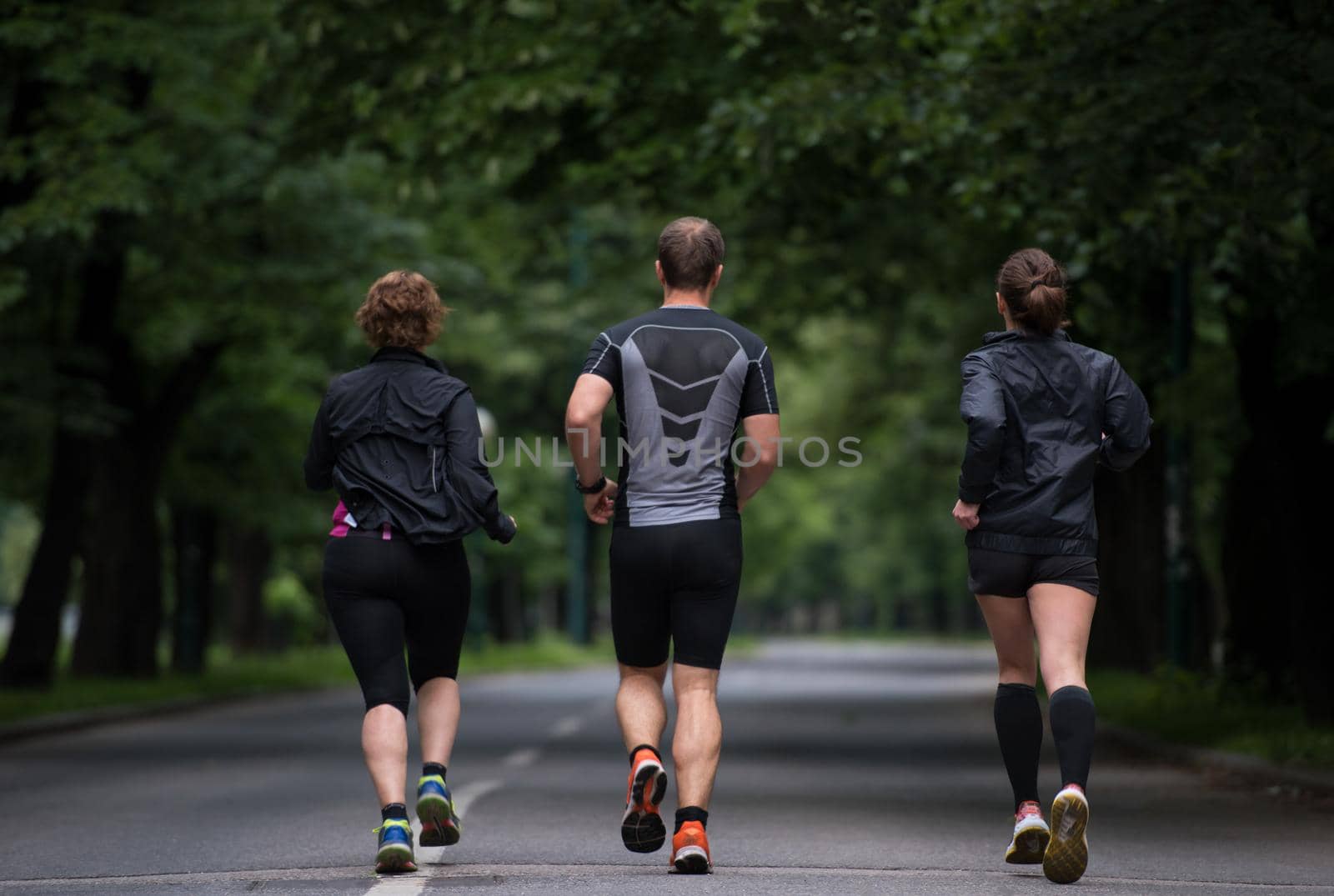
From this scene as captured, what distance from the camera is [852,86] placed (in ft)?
40.5

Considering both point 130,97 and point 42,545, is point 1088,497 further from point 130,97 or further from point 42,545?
point 42,545

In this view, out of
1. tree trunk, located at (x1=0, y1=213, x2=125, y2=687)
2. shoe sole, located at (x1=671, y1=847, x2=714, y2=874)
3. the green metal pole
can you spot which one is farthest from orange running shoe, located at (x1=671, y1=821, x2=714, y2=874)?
tree trunk, located at (x1=0, y1=213, x2=125, y2=687)

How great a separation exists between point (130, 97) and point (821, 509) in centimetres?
6446

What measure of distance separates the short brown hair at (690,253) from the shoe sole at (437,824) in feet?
5.98

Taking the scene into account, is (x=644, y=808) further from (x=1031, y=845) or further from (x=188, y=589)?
(x=188, y=589)

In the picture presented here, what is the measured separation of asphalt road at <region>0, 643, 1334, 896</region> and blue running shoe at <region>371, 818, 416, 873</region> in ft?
0.18

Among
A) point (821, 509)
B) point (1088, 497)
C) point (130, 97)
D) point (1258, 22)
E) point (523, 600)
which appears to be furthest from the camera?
point (821, 509)

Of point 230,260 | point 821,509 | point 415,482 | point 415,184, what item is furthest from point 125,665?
point 821,509

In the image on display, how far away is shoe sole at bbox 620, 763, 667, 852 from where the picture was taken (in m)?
6.37

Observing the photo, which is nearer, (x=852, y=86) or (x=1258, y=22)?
(x=1258, y=22)

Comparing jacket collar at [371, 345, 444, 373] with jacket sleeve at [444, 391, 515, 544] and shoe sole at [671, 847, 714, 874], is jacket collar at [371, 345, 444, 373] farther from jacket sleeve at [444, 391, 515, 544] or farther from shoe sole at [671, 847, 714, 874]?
shoe sole at [671, 847, 714, 874]

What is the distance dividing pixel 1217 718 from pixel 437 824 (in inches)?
374

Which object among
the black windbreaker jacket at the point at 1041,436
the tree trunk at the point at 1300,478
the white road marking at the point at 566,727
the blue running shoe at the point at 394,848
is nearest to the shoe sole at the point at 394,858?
the blue running shoe at the point at 394,848

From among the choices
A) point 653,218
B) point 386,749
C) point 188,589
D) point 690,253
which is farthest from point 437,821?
point 188,589
